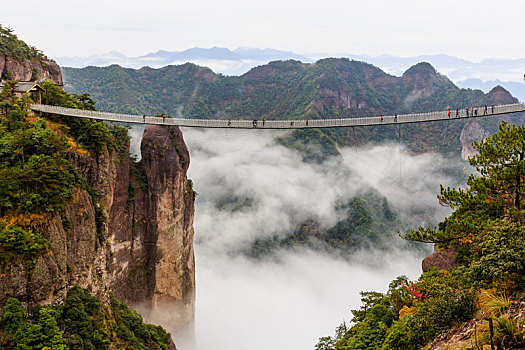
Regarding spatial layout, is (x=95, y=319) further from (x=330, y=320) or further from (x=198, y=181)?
(x=198, y=181)

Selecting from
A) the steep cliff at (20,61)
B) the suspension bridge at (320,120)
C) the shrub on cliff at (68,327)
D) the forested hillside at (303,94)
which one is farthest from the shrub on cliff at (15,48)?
the forested hillside at (303,94)

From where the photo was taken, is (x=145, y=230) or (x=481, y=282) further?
(x=145, y=230)

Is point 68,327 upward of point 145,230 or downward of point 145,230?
downward

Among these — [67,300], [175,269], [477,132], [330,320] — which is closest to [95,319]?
[67,300]

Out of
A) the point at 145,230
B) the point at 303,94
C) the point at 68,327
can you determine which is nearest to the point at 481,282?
the point at 68,327

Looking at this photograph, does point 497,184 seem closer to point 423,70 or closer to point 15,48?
point 15,48
